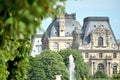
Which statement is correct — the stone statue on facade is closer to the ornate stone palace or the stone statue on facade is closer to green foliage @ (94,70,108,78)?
the ornate stone palace

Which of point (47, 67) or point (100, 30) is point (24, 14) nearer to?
point (47, 67)

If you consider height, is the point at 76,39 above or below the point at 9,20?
above

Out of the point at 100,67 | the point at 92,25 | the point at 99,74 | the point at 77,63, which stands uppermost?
the point at 92,25

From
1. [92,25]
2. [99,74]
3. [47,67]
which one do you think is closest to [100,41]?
[92,25]

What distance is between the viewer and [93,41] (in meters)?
109

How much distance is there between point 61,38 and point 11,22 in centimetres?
10946

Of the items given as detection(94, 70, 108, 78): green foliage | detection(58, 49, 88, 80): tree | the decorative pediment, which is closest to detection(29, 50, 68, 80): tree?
detection(58, 49, 88, 80): tree

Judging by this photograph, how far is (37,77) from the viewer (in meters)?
78.6

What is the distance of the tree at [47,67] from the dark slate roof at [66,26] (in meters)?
24.7

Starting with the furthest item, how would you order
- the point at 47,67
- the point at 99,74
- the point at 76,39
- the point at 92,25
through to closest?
1. the point at 92,25
2. the point at 76,39
3. the point at 99,74
4. the point at 47,67

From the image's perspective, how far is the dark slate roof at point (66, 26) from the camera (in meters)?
114

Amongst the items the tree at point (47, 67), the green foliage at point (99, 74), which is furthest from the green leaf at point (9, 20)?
the green foliage at point (99, 74)

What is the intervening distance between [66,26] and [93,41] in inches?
406

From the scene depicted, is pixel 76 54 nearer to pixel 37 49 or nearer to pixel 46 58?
pixel 46 58
